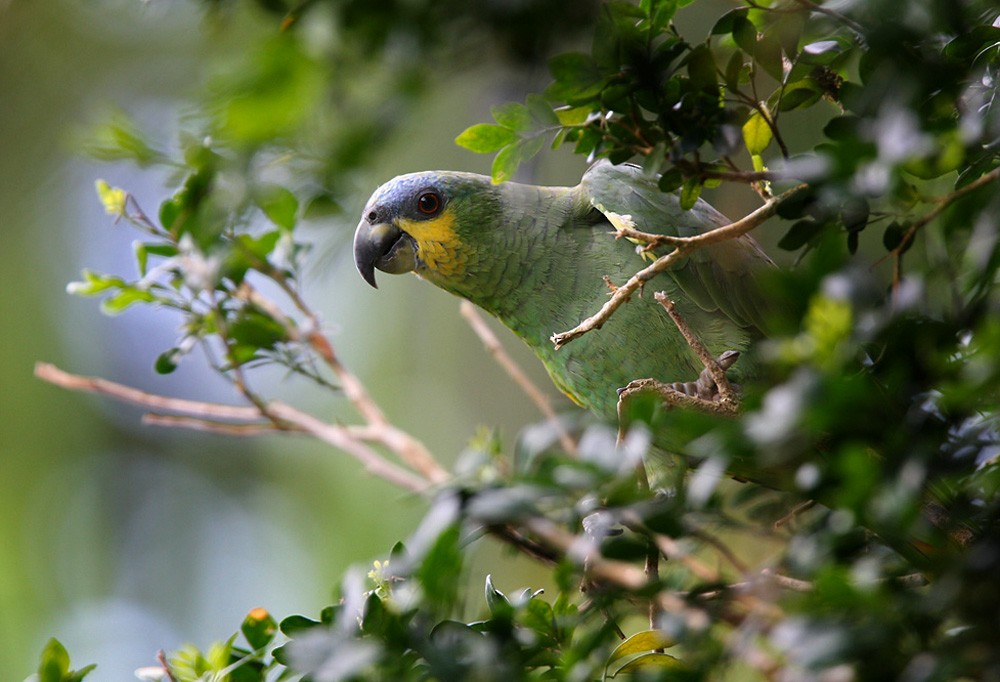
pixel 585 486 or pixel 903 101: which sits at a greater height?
pixel 903 101

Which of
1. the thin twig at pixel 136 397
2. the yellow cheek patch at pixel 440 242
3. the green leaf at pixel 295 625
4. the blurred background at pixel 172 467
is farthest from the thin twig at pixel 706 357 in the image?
the blurred background at pixel 172 467

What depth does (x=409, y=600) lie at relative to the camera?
0.73m

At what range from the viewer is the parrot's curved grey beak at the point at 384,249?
1862 mm

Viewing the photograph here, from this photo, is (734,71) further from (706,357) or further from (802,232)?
(706,357)

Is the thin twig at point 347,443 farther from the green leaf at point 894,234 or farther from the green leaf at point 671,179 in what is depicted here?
the green leaf at point 894,234

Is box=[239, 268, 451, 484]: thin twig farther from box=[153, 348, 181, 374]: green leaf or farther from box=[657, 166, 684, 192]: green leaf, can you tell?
box=[657, 166, 684, 192]: green leaf

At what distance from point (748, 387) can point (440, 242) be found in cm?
118

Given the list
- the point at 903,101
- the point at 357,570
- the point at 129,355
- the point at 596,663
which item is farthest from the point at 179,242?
the point at 129,355

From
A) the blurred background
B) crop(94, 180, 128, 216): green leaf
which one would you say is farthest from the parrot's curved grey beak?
the blurred background

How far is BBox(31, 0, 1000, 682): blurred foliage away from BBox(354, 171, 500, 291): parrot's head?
665 millimetres

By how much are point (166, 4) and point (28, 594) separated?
4960mm

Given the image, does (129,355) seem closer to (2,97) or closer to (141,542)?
(141,542)

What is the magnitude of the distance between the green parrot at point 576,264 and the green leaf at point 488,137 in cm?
51

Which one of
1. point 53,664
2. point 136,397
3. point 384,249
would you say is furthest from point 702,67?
point 136,397
